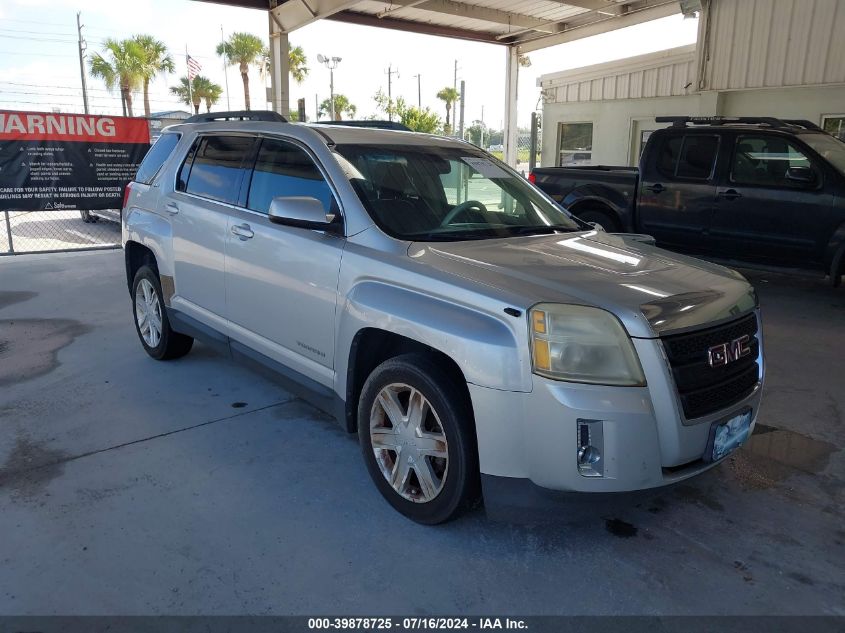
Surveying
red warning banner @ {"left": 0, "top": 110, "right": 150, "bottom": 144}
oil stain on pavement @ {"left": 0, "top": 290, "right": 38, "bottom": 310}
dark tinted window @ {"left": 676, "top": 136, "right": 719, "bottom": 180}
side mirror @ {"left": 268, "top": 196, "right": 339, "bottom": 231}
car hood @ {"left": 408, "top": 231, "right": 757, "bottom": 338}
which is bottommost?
oil stain on pavement @ {"left": 0, "top": 290, "right": 38, "bottom": 310}

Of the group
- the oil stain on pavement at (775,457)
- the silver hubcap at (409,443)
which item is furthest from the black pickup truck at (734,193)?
the silver hubcap at (409,443)

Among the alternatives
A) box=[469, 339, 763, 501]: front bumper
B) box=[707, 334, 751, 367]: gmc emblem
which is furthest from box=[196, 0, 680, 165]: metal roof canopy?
box=[469, 339, 763, 501]: front bumper

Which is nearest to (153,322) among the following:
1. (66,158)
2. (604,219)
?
(604,219)

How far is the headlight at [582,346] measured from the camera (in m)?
2.55

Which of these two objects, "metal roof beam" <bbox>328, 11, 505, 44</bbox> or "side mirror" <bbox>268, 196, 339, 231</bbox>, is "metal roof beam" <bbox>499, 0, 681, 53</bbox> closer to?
"metal roof beam" <bbox>328, 11, 505, 44</bbox>

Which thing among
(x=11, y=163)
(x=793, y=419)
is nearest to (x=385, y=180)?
(x=793, y=419)

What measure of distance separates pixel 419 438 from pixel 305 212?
4.11 ft

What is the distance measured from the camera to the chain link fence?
11.1m

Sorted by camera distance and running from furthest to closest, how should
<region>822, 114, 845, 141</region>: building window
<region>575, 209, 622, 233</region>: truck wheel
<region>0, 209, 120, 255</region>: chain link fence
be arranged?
1. <region>822, 114, 845, 141</region>: building window
2. <region>0, 209, 120, 255</region>: chain link fence
3. <region>575, 209, 622, 233</region>: truck wheel

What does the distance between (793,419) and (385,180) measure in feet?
10.3

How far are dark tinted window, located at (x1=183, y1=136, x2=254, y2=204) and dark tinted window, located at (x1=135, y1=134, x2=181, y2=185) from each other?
0.47 metres

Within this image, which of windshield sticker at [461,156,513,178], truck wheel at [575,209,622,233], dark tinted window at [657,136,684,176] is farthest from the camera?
truck wheel at [575,209,622,233]

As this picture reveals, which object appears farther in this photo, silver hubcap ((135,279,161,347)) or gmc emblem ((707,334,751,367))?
silver hubcap ((135,279,161,347))

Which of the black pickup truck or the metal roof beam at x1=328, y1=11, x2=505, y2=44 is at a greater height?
the metal roof beam at x1=328, y1=11, x2=505, y2=44
